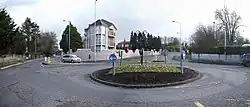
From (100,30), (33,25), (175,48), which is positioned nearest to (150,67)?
(100,30)

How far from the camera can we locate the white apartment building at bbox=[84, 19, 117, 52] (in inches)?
→ 4086

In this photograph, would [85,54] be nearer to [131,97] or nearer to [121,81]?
[121,81]

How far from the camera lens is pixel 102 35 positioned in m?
104

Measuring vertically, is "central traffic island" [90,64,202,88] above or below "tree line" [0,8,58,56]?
below

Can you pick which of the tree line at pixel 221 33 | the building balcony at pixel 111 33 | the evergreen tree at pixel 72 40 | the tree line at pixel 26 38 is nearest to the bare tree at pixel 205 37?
the tree line at pixel 221 33

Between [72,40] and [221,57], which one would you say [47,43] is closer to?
[72,40]

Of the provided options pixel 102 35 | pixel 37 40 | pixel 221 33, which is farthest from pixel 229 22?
pixel 37 40

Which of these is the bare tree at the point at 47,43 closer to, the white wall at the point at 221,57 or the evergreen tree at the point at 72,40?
the evergreen tree at the point at 72,40

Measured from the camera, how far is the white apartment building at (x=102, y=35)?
340 feet

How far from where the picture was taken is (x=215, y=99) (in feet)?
41.1

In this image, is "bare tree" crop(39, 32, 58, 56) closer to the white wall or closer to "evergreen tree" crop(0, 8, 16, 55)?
the white wall

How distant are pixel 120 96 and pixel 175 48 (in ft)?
405

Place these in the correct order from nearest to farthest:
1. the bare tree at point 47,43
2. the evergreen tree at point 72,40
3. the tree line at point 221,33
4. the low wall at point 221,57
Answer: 1. the low wall at point 221,57
2. the tree line at point 221,33
3. the evergreen tree at point 72,40
4. the bare tree at point 47,43

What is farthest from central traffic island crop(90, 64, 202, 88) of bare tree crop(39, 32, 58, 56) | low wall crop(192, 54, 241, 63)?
bare tree crop(39, 32, 58, 56)
